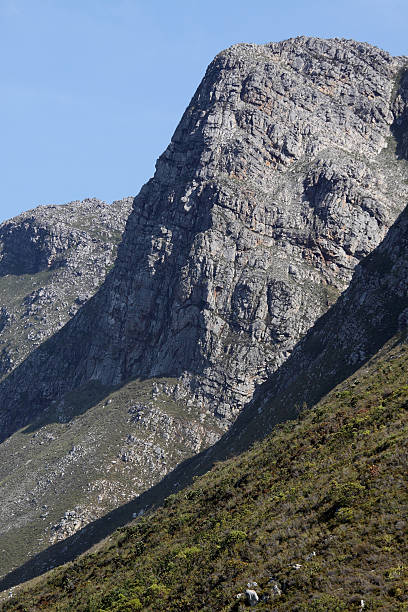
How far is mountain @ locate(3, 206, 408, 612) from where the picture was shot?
31.6 metres

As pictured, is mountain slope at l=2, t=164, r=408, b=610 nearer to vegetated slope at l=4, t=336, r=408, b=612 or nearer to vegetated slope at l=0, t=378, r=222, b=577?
vegetated slope at l=4, t=336, r=408, b=612

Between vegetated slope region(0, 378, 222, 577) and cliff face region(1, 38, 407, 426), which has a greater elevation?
cliff face region(1, 38, 407, 426)

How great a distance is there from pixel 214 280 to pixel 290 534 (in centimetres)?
12967

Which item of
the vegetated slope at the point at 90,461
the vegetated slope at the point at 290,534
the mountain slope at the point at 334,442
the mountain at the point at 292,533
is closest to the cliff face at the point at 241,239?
the vegetated slope at the point at 90,461

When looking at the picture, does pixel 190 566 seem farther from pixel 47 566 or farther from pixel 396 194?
pixel 396 194

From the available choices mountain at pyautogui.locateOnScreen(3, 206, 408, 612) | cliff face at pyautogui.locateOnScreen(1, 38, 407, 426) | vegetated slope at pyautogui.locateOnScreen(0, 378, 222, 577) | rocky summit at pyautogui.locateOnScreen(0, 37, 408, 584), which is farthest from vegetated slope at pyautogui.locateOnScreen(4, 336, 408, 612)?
cliff face at pyautogui.locateOnScreen(1, 38, 407, 426)

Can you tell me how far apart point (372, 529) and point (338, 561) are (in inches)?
105

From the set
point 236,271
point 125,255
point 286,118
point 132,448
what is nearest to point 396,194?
point 286,118

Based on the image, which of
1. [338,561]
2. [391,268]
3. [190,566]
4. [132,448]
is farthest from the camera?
[132,448]

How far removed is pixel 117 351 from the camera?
189 m

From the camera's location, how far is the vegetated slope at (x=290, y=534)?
104ft

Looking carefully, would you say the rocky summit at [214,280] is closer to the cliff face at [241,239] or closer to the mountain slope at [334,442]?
the cliff face at [241,239]

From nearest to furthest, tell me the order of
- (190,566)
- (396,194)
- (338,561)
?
(338,561)
(190,566)
(396,194)

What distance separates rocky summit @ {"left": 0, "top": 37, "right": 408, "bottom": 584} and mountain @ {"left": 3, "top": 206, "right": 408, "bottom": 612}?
75956mm
